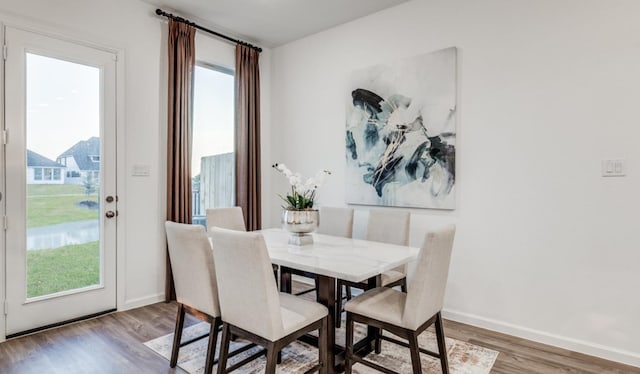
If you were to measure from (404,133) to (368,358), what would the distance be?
1.98m

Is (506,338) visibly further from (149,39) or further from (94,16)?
(94,16)

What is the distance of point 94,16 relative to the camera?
10.4 ft

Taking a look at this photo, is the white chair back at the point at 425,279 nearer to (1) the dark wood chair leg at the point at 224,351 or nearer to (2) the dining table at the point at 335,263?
(2) the dining table at the point at 335,263

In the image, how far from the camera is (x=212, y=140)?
4.18 meters

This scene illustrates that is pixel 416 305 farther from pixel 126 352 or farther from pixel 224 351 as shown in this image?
pixel 126 352

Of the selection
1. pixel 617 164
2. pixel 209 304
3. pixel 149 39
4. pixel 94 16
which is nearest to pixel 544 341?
pixel 617 164

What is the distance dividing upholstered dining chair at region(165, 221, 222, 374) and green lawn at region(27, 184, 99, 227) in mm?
1453

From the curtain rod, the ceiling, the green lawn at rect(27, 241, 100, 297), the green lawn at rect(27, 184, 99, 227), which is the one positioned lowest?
the green lawn at rect(27, 241, 100, 297)

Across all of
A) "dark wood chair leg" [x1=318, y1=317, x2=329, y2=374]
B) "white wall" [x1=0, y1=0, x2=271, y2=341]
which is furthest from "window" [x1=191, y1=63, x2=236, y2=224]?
"dark wood chair leg" [x1=318, y1=317, x2=329, y2=374]

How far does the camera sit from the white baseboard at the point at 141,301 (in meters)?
3.38

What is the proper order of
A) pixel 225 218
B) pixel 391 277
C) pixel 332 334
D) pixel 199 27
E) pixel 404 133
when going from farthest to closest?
pixel 199 27
pixel 404 133
pixel 225 218
pixel 391 277
pixel 332 334

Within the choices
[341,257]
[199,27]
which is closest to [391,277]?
[341,257]

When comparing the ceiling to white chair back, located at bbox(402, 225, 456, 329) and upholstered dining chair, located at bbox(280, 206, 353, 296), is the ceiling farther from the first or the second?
white chair back, located at bbox(402, 225, 456, 329)

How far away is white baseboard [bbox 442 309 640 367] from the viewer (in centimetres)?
245
